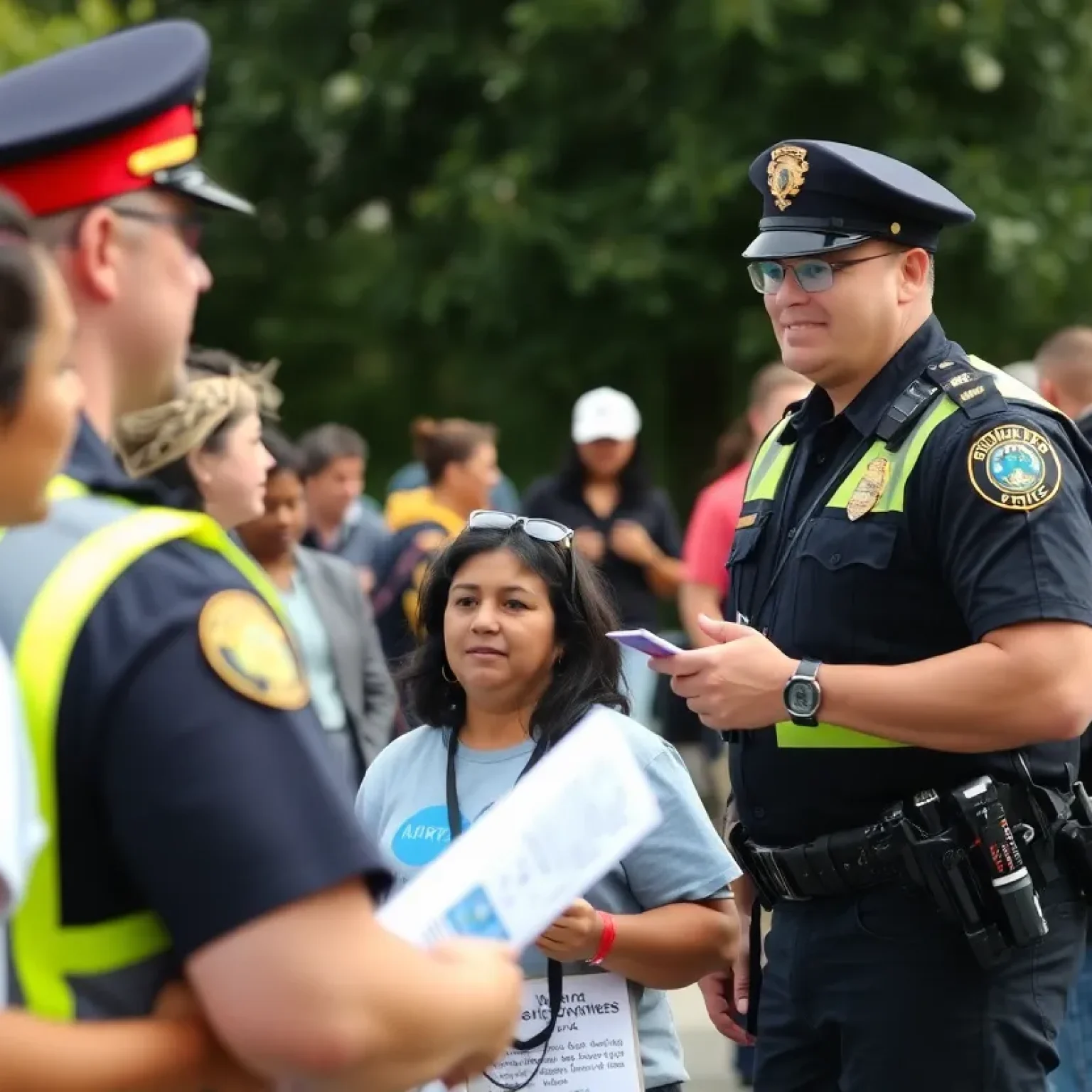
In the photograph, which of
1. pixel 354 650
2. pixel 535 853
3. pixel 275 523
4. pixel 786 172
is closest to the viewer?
pixel 535 853

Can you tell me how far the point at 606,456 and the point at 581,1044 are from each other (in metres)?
5.66

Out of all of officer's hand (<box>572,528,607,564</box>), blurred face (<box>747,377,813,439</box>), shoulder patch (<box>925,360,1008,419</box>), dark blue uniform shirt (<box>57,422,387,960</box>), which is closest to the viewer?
dark blue uniform shirt (<box>57,422,387,960</box>)

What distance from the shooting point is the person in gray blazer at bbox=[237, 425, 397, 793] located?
564 cm

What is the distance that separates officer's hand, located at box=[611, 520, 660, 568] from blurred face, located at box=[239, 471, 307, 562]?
293 cm

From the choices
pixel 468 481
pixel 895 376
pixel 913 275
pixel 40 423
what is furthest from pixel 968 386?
pixel 468 481

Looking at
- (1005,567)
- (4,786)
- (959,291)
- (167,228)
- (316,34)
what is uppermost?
(167,228)

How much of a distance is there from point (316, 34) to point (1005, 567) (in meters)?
13.2

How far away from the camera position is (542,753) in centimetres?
332

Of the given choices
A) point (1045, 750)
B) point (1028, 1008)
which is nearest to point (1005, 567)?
point (1045, 750)

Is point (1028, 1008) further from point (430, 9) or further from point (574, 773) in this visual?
point (430, 9)

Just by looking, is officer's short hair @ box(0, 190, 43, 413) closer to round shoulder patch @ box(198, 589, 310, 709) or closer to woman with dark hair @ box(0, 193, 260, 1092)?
woman with dark hair @ box(0, 193, 260, 1092)

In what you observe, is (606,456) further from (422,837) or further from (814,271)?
(422,837)

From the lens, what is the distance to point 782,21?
44.8ft

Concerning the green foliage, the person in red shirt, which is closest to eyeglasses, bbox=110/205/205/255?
the person in red shirt
